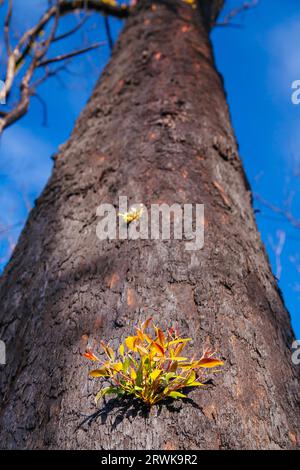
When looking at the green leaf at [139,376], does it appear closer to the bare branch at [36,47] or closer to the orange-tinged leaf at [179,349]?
the orange-tinged leaf at [179,349]

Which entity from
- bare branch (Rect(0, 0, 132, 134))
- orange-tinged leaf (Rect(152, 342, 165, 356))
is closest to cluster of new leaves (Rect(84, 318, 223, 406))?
orange-tinged leaf (Rect(152, 342, 165, 356))

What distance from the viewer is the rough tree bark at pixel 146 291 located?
0.84 metres

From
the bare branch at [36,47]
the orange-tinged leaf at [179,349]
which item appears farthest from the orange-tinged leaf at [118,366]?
the bare branch at [36,47]

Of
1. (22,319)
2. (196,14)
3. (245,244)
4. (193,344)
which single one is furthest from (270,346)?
(196,14)

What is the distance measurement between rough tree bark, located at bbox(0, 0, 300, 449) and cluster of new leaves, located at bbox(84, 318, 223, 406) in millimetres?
37

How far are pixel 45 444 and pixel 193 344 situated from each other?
395 millimetres

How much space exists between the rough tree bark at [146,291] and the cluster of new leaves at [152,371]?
37mm

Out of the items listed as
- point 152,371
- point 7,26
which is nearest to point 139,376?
point 152,371

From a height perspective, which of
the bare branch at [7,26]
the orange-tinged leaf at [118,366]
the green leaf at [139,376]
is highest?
the bare branch at [7,26]

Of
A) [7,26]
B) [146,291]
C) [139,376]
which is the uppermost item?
[7,26]

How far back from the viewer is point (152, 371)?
0.82m

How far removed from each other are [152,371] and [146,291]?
0.30 m

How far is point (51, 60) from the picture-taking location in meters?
4.55

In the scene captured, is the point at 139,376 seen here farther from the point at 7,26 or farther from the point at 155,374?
the point at 7,26
